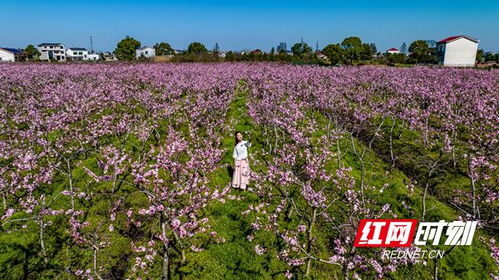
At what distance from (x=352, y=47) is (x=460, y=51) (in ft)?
109

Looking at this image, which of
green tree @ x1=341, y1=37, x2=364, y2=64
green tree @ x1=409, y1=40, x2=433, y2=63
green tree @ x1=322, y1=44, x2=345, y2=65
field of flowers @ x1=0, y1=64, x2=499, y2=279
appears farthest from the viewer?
green tree @ x1=341, y1=37, x2=364, y2=64

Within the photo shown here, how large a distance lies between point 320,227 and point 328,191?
7.45 feet

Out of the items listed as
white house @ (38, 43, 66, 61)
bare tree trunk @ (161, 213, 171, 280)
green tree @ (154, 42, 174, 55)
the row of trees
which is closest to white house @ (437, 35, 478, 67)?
the row of trees

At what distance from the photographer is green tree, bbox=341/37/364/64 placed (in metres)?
93.5

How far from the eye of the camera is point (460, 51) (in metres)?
94.4

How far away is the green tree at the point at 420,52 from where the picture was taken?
288 ft

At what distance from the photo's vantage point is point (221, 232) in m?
9.87

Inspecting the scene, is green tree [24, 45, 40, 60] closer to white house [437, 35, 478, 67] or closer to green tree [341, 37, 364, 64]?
green tree [341, 37, 364, 64]

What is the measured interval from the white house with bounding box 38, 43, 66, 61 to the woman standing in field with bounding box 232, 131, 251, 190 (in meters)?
180

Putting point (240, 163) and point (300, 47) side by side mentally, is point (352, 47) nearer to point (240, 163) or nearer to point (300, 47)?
point (300, 47)

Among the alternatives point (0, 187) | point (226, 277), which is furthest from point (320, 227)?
point (0, 187)

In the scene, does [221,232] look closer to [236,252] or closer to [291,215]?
[236,252]

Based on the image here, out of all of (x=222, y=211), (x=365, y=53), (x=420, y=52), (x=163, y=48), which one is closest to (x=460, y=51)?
(x=420, y=52)

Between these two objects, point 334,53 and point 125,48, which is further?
point 125,48
